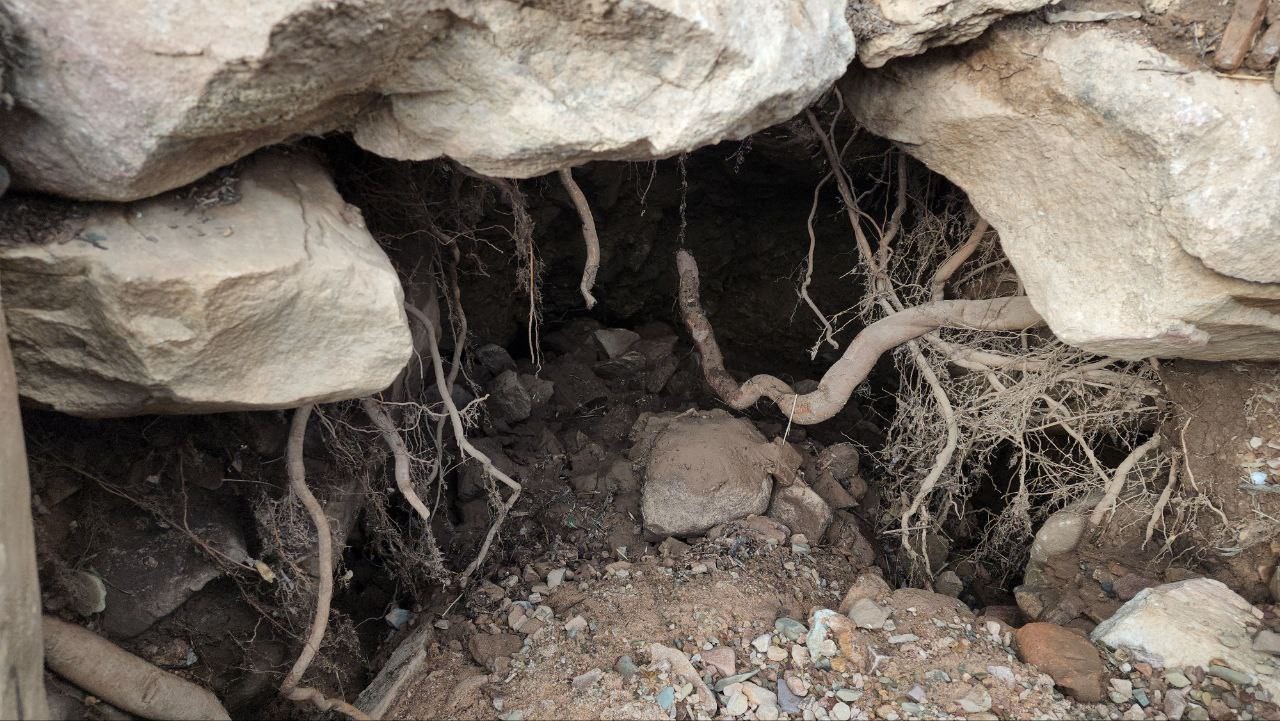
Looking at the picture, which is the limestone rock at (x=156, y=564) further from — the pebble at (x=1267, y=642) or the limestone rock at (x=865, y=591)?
the pebble at (x=1267, y=642)

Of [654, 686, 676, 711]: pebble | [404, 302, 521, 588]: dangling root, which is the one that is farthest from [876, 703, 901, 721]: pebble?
[404, 302, 521, 588]: dangling root

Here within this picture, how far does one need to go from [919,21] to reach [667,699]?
1.78 metres

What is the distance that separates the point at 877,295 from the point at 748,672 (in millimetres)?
1519

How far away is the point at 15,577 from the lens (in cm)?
137

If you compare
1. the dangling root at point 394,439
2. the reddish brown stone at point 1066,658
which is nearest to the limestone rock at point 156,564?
the dangling root at point 394,439

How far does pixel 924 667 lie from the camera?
2156 mm

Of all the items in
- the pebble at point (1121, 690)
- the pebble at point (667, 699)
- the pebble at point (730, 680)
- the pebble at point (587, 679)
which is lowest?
the pebble at point (587, 679)

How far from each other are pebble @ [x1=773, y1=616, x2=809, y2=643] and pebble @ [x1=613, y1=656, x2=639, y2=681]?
435mm

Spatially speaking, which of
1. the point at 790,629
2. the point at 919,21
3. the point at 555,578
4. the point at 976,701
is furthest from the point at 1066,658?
the point at 919,21

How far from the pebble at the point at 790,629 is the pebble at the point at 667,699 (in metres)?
0.40

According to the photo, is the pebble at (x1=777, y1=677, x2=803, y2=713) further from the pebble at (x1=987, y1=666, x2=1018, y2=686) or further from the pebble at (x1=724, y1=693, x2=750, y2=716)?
the pebble at (x1=987, y1=666, x2=1018, y2=686)

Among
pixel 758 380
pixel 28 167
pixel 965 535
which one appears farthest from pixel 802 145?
pixel 28 167

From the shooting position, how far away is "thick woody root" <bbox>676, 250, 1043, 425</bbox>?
2639 millimetres

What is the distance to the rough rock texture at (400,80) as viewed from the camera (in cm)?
135
